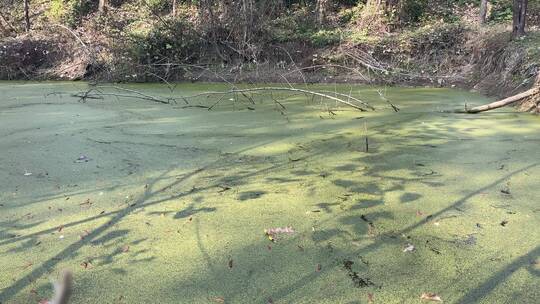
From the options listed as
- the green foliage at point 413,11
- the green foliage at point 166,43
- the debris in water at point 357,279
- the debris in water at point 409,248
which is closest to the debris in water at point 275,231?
the debris in water at point 357,279

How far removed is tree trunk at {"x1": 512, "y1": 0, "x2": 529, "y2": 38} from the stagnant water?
95.2 inches

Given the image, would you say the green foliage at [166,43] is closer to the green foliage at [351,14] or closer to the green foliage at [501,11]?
the green foliage at [351,14]

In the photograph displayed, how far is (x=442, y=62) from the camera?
7926mm

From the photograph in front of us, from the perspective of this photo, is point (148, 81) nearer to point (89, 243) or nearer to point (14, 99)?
point (14, 99)

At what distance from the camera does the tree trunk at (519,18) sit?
21.1ft

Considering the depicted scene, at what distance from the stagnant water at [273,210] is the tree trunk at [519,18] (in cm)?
242

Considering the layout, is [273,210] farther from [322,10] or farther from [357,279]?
[322,10]

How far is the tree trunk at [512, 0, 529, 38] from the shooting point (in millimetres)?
6441

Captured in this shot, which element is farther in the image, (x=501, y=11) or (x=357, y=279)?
(x=501, y=11)

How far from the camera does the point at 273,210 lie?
2.51m

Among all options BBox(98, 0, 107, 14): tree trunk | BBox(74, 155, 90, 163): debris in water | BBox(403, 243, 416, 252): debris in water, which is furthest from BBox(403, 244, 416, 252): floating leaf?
BBox(98, 0, 107, 14): tree trunk

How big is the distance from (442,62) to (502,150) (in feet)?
15.5

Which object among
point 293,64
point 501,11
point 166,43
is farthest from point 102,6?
point 501,11

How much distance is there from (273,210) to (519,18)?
17.8 feet
